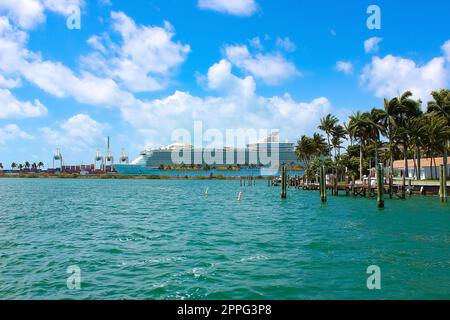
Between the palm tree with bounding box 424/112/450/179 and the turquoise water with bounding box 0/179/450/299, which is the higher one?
the palm tree with bounding box 424/112/450/179

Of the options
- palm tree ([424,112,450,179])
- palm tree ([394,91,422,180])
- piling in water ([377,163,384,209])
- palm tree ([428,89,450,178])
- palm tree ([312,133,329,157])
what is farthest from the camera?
palm tree ([312,133,329,157])

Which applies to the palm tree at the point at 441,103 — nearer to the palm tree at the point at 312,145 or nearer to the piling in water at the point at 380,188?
the piling in water at the point at 380,188

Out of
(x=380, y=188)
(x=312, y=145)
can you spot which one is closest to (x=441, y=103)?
(x=380, y=188)

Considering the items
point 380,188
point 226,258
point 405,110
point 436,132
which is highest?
point 405,110

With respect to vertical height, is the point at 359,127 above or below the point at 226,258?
above

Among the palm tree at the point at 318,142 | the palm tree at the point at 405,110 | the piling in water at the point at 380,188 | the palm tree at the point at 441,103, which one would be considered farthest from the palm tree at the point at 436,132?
the palm tree at the point at 318,142

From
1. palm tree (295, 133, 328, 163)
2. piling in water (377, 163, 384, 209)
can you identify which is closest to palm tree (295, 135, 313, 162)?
palm tree (295, 133, 328, 163)

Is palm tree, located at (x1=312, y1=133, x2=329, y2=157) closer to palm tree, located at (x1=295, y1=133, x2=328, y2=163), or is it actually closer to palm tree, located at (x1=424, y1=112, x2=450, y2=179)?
palm tree, located at (x1=295, y1=133, x2=328, y2=163)

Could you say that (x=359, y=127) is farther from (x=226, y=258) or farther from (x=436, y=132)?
(x=226, y=258)

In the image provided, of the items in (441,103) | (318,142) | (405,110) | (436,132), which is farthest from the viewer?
(318,142)

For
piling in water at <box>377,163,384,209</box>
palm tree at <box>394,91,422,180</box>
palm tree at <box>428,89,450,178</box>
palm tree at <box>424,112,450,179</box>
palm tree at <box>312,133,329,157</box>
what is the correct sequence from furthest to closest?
1. palm tree at <box>312,133,329,157</box>
2. palm tree at <box>394,91,422,180</box>
3. palm tree at <box>428,89,450,178</box>
4. palm tree at <box>424,112,450,179</box>
5. piling in water at <box>377,163,384,209</box>

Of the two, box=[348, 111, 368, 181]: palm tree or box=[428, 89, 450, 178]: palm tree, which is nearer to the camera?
box=[428, 89, 450, 178]: palm tree

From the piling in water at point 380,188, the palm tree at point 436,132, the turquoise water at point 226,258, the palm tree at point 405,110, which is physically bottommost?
the turquoise water at point 226,258

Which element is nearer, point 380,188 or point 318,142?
point 380,188
